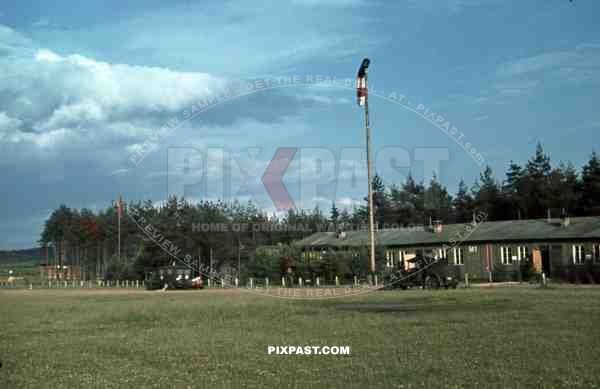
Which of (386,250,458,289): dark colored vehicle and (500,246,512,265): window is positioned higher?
(500,246,512,265): window

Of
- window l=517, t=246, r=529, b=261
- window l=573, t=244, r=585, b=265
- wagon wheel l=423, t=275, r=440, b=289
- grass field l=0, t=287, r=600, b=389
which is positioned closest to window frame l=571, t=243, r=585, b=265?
window l=573, t=244, r=585, b=265

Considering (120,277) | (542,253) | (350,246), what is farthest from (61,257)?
(542,253)

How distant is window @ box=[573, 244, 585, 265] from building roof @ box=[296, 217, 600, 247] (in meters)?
0.79

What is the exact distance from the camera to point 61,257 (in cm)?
11200

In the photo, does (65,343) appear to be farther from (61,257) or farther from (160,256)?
(61,257)

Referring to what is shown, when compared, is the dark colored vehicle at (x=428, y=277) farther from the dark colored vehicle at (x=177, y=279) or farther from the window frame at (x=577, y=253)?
the window frame at (x=577, y=253)

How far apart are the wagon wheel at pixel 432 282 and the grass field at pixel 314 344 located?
16467 millimetres

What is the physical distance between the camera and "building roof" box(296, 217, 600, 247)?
186ft

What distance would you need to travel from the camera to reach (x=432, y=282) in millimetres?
42000

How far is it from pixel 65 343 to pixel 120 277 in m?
60.0

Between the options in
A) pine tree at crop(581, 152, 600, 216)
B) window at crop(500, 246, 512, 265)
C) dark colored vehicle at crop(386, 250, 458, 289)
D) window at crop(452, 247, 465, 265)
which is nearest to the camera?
dark colored vehicle at crop(386, 250, 458, 289)

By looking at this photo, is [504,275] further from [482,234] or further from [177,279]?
[177,279]

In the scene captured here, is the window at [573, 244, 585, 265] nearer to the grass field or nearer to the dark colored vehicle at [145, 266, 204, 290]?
the dark colored vehicle at [145, 266, 204, 290]

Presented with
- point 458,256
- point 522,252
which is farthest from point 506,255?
Answer: point 458,256
